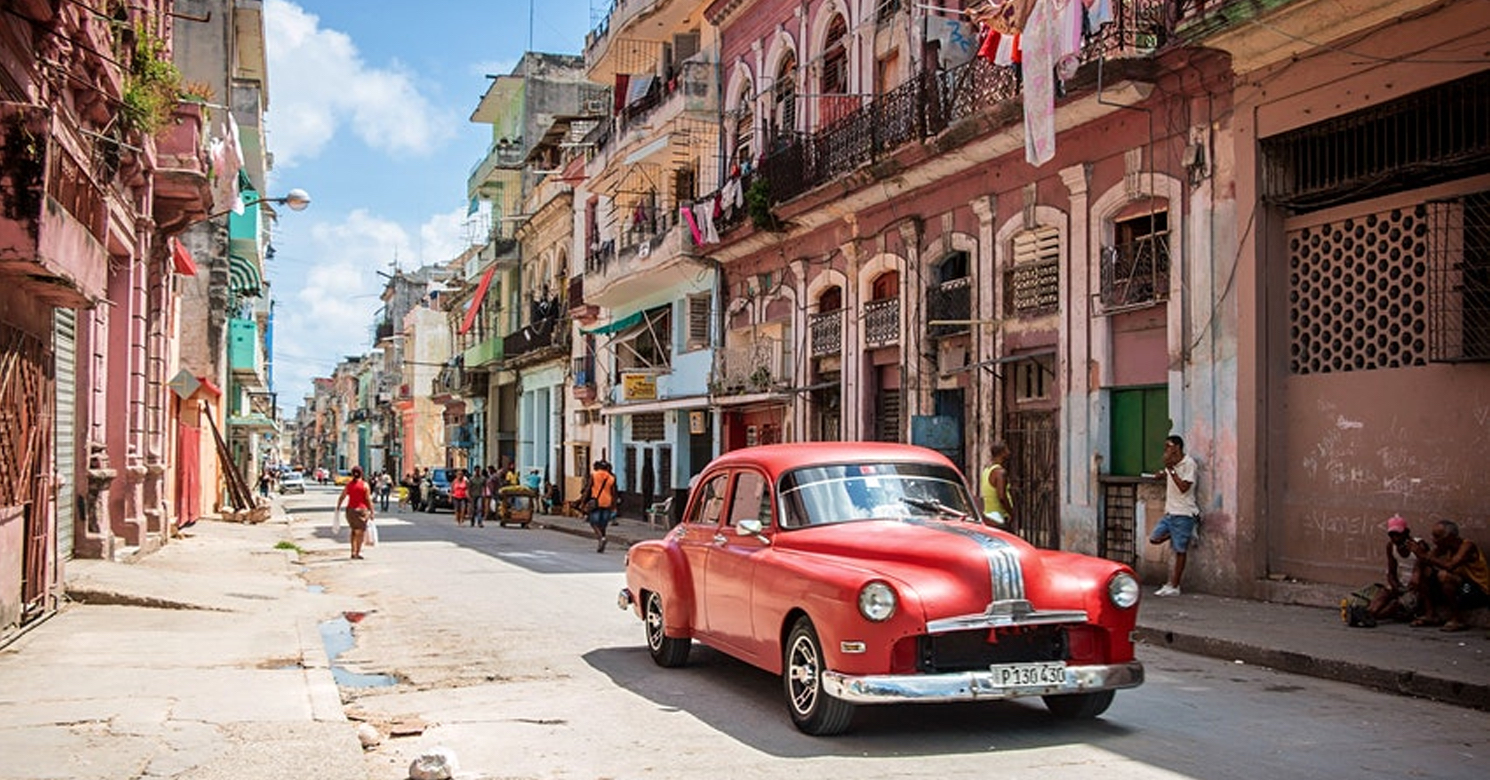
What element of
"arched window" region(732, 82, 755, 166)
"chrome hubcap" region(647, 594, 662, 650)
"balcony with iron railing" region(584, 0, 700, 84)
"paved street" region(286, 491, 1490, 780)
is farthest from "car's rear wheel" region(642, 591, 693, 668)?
"balcony with iron railing" region(584, 0, 700, 84)

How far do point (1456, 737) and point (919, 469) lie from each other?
11.2 feet

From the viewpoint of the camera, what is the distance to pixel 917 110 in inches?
800

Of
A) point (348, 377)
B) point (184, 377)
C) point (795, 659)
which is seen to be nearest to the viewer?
point (795, 659)

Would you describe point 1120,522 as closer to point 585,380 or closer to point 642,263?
point 642,263

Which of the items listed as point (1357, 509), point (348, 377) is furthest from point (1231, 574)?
point (348, 377)

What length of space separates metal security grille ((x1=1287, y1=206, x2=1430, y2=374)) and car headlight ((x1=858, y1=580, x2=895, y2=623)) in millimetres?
7986

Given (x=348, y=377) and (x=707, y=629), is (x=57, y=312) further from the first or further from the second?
(x=348, y=377)

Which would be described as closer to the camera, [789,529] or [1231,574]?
[789,529]

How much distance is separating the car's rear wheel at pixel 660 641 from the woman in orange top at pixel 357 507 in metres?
13.0

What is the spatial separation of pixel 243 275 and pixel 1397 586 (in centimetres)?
3237

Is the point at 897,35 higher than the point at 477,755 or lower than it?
higher

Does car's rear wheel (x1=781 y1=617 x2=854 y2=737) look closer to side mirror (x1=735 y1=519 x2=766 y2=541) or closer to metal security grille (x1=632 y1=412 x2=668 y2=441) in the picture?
side mirror (x1=735 y1=519 x2=766 y2=541)

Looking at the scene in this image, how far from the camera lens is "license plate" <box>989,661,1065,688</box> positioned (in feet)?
23.2

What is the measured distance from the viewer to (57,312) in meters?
13.8
